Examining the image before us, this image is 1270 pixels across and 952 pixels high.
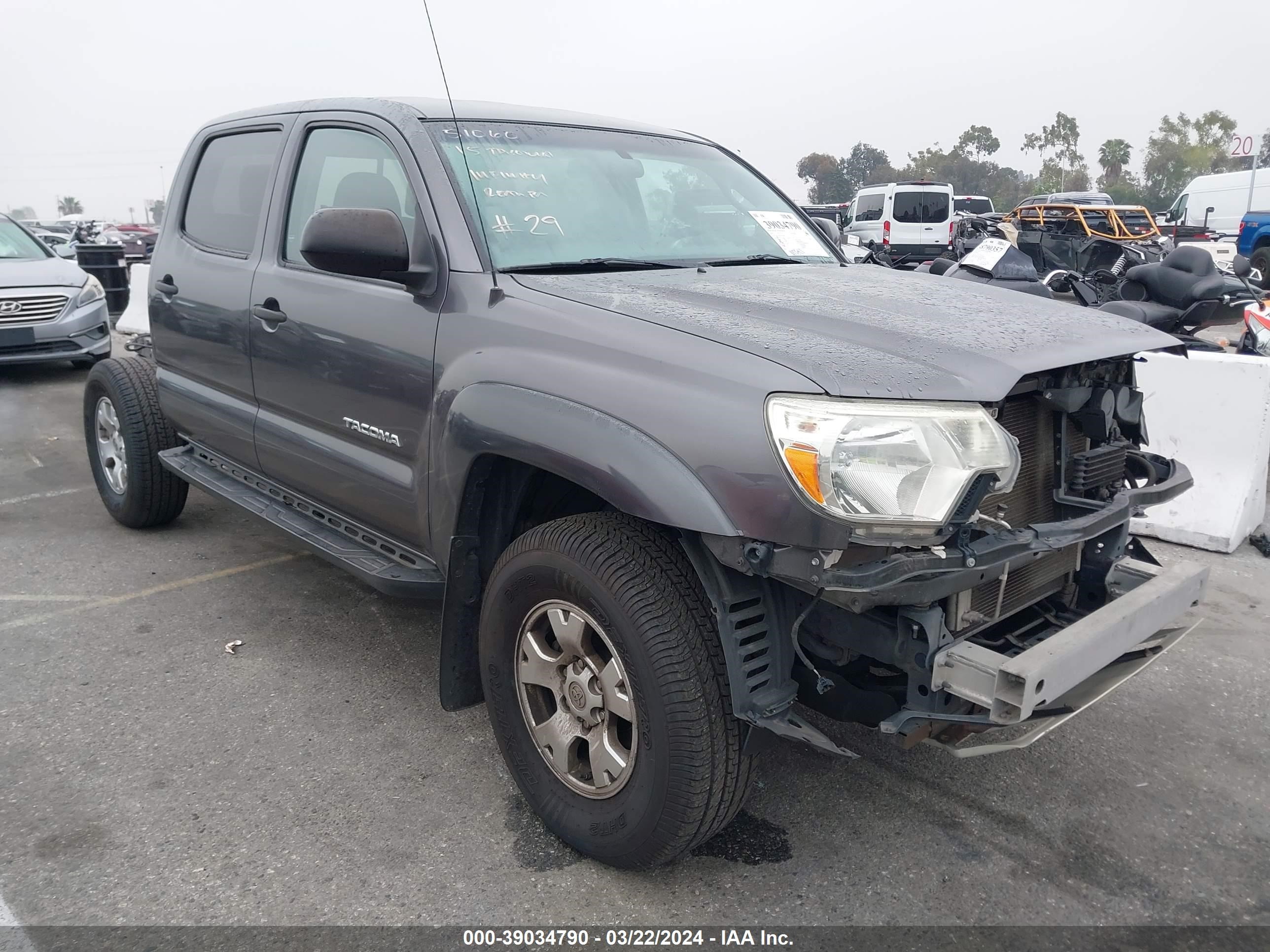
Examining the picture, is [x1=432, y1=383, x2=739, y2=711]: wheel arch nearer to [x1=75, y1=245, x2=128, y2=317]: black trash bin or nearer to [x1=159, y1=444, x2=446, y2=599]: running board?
[x1=159, y1=444, x2=446, y2=599]: running board

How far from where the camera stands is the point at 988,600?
244 cm

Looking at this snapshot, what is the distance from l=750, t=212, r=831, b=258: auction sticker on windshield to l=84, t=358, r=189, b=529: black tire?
2.87m

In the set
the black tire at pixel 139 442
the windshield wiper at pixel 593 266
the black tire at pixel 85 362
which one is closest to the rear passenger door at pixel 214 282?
the black tire at pixel 139 442

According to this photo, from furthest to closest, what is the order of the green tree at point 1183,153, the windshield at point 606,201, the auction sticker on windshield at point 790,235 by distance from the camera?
the green tree at point 1183,153 < the auction sticker on windshield at point 790,235 < the windshield at point 606,201

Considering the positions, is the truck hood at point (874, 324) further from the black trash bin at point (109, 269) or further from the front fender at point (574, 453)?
the black trash bin at point (109, 269)

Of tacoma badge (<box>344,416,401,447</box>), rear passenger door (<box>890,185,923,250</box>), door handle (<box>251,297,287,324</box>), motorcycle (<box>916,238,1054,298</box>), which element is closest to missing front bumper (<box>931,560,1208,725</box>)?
tacoma badge (<box>344,416,401,447</box>)

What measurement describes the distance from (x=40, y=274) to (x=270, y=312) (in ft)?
24.2

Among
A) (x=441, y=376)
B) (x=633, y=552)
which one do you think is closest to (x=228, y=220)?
(x=441, y=376)

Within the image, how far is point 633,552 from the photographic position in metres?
2.30

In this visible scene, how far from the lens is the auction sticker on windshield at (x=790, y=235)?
11.8ft

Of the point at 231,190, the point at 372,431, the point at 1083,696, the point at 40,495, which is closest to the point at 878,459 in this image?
the point at 1083,696

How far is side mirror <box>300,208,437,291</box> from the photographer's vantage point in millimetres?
2684

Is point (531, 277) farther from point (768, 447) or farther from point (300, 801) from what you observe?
point (300, 801)

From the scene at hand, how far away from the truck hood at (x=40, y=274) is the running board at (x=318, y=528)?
5.81 metres
